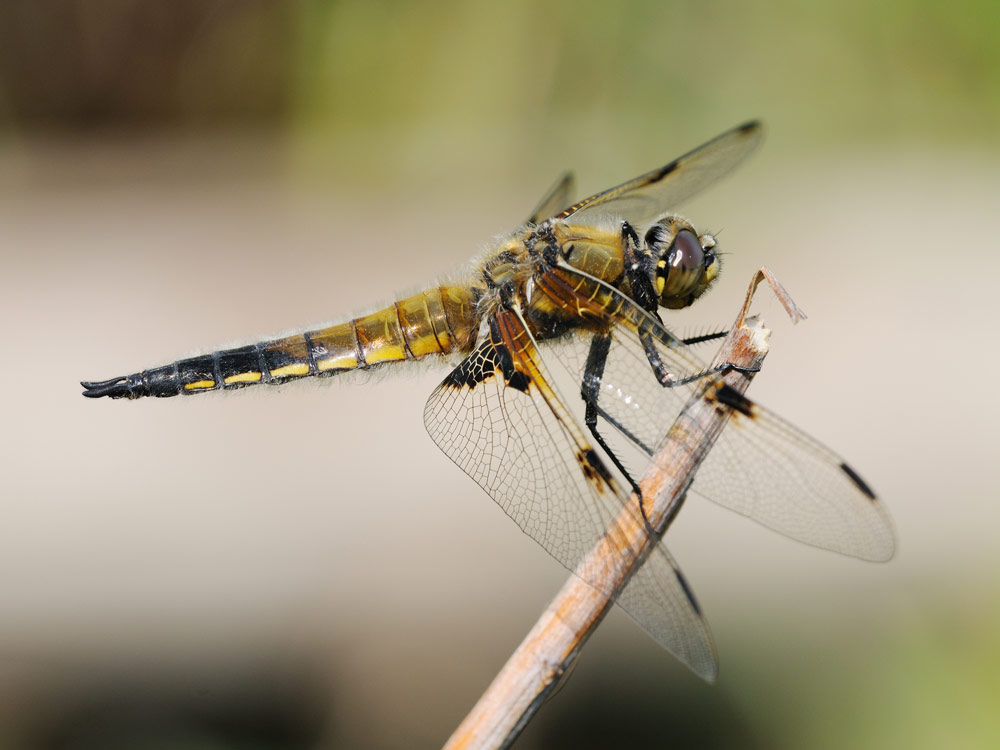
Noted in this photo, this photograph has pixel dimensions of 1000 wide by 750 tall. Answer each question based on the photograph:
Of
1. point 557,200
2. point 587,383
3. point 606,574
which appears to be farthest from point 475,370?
point 557,200

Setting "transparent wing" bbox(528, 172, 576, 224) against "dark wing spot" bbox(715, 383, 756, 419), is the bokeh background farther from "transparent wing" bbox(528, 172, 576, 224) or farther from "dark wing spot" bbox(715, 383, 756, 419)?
"dark wing spot" bbox(715, 383, 756, 419)

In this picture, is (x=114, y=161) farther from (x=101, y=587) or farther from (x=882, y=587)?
(x=882, y=587)

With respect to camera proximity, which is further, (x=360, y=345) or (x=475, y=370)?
(x=360, y=345)

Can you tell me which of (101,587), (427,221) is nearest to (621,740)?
(101,587)

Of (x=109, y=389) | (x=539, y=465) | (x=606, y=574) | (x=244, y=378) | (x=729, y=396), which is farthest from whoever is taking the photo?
(x=244, y=378)

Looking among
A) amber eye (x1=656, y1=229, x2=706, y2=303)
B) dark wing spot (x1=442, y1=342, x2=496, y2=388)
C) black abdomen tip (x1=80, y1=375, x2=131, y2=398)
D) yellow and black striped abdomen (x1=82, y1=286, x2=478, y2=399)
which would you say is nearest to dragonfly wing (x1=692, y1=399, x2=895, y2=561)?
amber eye (x1=656, y1=229, x2=706, y2=303)

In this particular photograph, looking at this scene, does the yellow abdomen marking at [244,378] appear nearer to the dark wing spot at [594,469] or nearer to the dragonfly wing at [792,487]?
the dark wing spot at [594,469]

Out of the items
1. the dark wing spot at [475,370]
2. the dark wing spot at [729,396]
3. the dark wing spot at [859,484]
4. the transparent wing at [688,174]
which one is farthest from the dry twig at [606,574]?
the transparent wing at [688,174]

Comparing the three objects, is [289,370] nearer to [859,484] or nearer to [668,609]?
[668,609]
